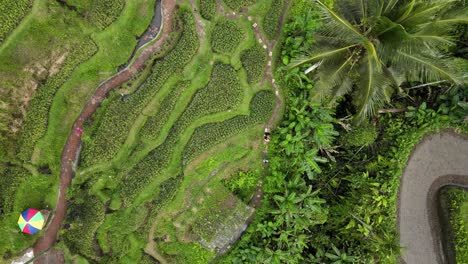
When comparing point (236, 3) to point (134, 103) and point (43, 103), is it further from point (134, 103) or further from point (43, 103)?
point (43, 103)

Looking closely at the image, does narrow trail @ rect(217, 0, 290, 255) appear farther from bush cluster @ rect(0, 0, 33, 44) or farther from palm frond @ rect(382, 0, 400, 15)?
bush cluster @ rect(0, 0, 33, 44)

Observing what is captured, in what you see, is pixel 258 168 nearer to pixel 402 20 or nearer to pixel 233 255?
pixel 233 255

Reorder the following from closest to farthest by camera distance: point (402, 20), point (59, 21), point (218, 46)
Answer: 1. point (402, 20)
2. point (59, 21)
3. point (218, 46)

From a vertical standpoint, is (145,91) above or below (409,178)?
above

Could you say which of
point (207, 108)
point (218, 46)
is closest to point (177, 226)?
point (207, 108)

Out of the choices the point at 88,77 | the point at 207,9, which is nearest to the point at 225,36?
the point at 207,9

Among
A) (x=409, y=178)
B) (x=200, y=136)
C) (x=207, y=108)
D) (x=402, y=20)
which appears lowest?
(x=409, y=178)

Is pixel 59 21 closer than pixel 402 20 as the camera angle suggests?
No

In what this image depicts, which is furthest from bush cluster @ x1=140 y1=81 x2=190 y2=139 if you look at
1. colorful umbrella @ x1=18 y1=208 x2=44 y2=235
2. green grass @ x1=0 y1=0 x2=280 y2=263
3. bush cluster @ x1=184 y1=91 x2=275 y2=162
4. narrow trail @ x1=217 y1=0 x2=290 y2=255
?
colorful umbrella @ x1=18 y1=208 x2=44 y2=235
